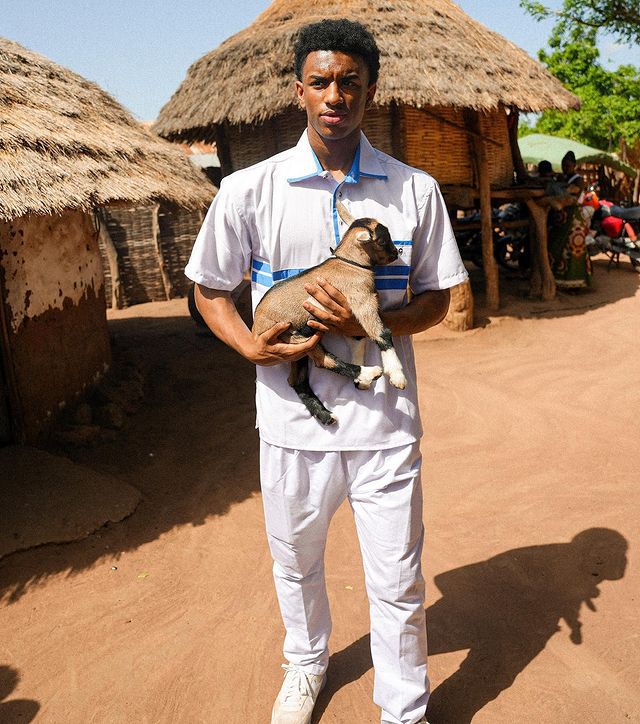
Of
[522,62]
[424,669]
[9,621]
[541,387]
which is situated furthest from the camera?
[522,62]

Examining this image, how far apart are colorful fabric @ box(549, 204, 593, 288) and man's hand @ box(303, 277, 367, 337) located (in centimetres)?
823

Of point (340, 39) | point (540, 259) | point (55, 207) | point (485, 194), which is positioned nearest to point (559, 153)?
point (540, 259)

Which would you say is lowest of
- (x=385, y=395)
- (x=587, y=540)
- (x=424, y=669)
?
(x=587, y=540)

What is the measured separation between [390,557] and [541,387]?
4525mm

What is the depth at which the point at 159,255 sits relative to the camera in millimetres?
11422

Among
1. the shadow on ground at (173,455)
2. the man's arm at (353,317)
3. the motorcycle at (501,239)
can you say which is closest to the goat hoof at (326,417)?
the man's arm at (353,317)

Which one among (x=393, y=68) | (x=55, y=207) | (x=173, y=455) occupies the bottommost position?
(x=173, y=455)

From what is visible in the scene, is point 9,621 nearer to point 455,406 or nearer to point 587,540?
point 587,540

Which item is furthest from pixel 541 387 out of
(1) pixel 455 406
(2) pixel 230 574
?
Result: (2) pixel 230 574

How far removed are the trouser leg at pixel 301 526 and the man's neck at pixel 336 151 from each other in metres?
0.86

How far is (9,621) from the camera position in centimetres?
323

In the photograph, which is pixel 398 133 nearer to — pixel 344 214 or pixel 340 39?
pixel 340 39

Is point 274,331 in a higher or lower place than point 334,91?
lower

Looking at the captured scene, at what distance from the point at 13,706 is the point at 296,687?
117 centimetres
